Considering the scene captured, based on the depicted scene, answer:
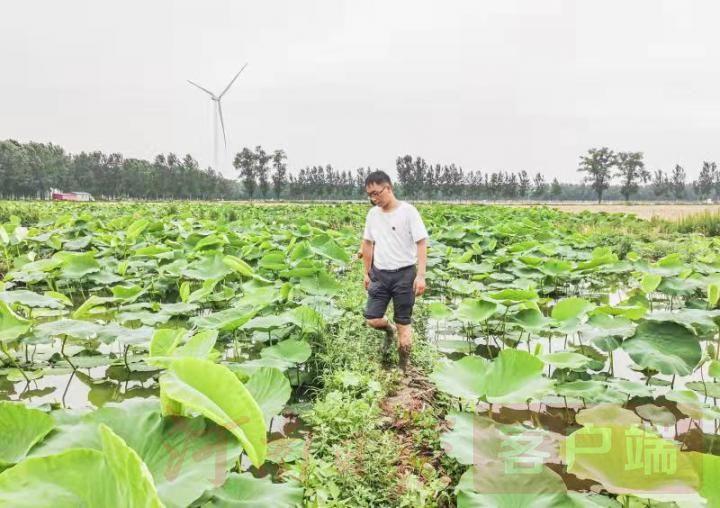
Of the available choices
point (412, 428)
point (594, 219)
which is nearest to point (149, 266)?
point (412, 428)

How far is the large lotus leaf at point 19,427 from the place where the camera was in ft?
4.34

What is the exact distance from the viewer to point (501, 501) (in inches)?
58.3

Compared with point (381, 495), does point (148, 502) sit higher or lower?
higher

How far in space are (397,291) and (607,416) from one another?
5.32ft

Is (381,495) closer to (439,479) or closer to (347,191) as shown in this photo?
(439,479)

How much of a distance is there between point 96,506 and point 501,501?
1.05m

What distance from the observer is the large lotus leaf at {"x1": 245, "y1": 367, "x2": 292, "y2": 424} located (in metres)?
1.80

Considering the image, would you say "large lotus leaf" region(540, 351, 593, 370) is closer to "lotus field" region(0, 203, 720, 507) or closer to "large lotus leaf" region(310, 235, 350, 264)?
"lotus field" region(0, 203, 720, 507)

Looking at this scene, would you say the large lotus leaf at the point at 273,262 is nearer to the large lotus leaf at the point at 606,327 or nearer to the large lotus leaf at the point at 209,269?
the large lotus leaf at the point at 209,269

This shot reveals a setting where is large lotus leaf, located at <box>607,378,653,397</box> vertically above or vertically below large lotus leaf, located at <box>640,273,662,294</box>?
below

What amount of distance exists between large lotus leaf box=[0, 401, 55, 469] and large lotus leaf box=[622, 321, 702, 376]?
8.21ft

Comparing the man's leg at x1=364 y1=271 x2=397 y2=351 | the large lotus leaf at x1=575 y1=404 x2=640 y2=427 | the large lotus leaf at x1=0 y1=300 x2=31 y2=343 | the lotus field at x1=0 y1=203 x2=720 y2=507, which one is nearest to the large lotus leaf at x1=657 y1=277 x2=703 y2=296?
the lotus field at x1=0 y1=203 x2=720 y2=507

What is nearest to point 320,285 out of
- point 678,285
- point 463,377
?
point 463,377

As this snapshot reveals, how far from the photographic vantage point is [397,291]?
333cm
